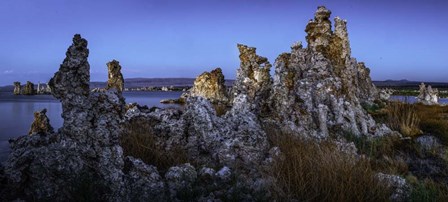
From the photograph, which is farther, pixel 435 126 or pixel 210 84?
pixel 210 84

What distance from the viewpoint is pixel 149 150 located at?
760cm

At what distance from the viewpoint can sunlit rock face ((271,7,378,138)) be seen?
1183 cm

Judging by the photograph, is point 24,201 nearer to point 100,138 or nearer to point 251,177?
point 100,138

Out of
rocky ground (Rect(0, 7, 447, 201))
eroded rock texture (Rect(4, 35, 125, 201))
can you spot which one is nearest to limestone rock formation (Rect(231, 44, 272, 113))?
rocky ground (Rect(0, 7, 447, 201))

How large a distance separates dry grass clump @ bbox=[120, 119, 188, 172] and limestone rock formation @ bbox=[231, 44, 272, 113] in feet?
15.2

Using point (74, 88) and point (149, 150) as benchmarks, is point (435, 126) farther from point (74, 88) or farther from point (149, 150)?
point (74, 88)

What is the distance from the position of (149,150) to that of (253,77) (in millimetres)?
6136

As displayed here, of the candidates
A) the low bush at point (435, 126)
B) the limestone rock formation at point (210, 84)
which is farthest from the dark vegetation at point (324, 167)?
the limestone rock formation at point (210, 84)

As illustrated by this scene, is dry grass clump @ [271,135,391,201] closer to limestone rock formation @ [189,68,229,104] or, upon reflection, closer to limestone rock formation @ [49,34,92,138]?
limestone rock formation @ [49,34,92,138]

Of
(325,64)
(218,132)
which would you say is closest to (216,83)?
(325,64)

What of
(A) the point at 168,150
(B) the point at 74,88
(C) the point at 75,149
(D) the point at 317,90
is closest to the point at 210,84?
(D) the point at 317,90

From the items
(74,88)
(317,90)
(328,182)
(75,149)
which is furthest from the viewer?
(317,90)

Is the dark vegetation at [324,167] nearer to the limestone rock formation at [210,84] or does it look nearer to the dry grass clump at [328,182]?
the dry grass clump at [328,182]

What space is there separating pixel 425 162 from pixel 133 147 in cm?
792
